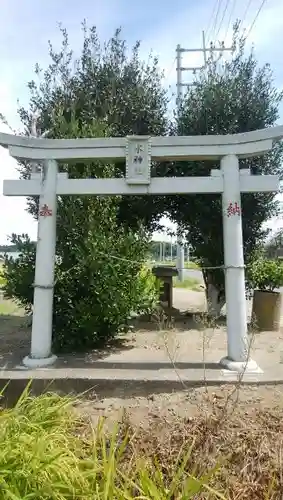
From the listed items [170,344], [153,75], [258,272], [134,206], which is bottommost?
[170,344]

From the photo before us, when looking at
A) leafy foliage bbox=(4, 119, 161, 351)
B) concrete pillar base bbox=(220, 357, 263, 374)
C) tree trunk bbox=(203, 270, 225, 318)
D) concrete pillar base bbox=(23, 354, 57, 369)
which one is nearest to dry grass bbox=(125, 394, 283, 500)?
concrete pillar base bbox=(220, 357, 263, 374)

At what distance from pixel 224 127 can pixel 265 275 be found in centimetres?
260

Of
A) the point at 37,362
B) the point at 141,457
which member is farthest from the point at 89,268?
the point at 141,457

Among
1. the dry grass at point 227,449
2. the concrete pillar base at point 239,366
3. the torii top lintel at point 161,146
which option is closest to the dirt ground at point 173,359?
the dry grass at point 227,449

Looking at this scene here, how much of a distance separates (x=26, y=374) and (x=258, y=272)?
14.4 ft

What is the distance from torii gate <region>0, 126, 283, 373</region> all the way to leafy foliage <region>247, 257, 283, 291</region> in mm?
2633

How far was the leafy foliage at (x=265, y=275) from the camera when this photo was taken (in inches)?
263

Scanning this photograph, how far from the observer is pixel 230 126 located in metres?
6.70

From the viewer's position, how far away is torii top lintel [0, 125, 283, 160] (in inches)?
169

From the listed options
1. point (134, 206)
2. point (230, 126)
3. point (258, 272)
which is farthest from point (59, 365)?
point (230, 126)

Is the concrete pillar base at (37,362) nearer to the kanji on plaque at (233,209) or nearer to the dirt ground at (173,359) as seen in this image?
the dirt ground at (173,359)

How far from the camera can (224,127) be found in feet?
22.1

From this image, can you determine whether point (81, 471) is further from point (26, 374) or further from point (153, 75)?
point (153, 75)

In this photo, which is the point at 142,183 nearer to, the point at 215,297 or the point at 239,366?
the point at 239,366
